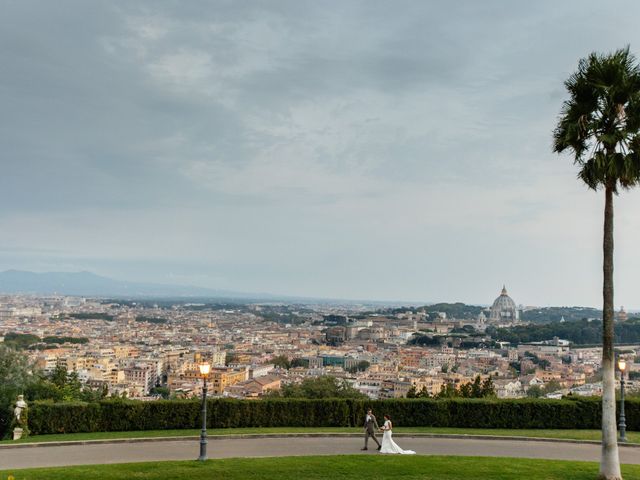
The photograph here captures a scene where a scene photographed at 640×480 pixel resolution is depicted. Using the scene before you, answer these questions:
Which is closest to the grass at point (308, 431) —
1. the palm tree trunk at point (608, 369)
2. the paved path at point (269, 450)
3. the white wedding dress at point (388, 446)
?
the paved path at point (269, 450)

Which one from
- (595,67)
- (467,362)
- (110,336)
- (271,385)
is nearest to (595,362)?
(467,362)

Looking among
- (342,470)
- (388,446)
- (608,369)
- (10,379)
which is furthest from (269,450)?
(10,379)

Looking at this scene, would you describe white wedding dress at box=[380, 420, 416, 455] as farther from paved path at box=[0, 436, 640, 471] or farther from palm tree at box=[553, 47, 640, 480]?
palm tree at box=[553, 47, 640, 480]

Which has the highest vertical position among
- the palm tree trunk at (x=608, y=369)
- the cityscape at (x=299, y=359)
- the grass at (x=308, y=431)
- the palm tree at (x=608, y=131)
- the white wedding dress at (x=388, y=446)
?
the palm tree at (x=608, y=131)

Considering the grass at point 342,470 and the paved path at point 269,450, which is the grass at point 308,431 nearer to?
the paved path at point 269,450

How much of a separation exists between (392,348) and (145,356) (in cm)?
5724

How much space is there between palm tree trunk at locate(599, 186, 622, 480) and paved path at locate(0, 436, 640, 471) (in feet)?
10.6

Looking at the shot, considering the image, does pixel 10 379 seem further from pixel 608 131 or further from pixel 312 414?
pixel 608 131

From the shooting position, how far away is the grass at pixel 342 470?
10.8m

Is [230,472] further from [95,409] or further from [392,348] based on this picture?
[392,348]

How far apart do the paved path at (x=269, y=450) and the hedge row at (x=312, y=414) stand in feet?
7.76

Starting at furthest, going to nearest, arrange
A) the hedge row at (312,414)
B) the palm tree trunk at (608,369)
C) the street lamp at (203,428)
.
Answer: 1. the hedge row at (312,414)
2. the street lamp at (203,428)
3. the palm tree trunk at (608,369)

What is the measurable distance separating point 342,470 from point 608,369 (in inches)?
193

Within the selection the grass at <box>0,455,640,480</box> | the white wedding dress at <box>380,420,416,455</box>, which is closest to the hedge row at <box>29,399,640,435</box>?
the white wedding dress at <box>380,420,416,455</box>
